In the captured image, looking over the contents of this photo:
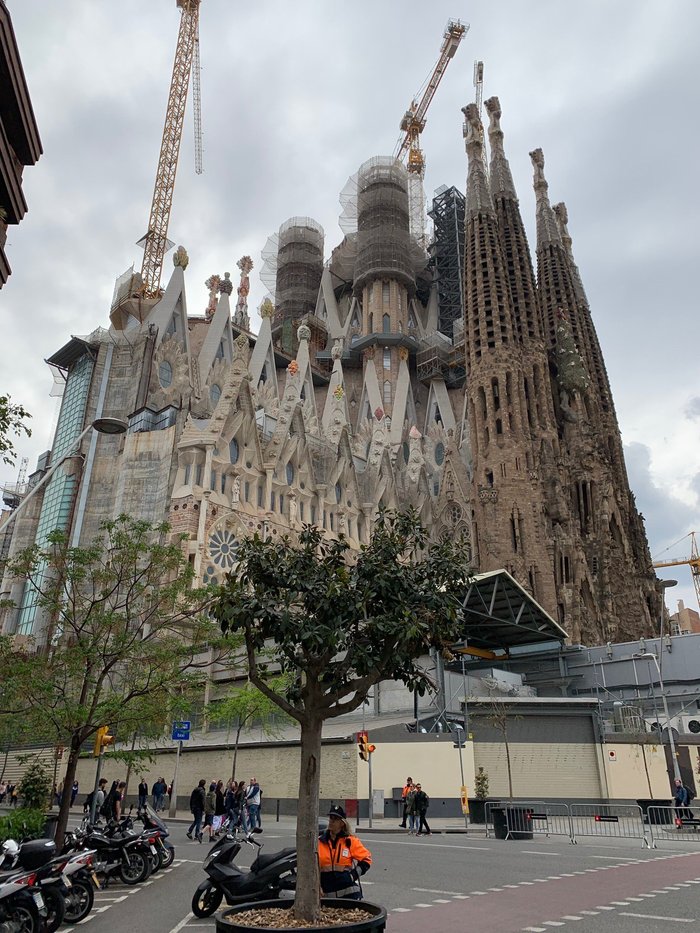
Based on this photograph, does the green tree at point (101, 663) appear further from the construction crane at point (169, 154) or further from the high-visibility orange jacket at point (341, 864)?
the construction crane at point (169, 154)

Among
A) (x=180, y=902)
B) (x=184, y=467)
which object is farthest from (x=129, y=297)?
(x=180, y=902)

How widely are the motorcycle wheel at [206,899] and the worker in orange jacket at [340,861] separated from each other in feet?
5.74

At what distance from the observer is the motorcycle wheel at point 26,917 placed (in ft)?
24.7

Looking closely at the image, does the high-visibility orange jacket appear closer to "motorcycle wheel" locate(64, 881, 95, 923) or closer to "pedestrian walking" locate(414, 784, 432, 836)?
"motorcycle wheel" locate(64, 881, 95, 923)

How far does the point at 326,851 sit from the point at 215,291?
62598mm

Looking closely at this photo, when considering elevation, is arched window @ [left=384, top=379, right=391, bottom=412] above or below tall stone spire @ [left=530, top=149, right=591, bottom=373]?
below

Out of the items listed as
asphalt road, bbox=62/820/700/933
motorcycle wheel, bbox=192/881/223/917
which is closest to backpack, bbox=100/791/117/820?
asphalt road, bbox=62/820/700/933

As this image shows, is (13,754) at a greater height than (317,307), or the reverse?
(317,307)

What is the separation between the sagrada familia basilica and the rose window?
0.12 metres

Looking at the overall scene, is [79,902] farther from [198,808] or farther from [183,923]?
[198,808]

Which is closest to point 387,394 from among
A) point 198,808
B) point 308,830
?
point 198,808

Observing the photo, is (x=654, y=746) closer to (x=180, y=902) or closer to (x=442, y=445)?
(x=180, y=902)

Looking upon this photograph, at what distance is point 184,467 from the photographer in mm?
42281

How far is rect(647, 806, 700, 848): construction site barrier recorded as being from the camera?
17.5 m
